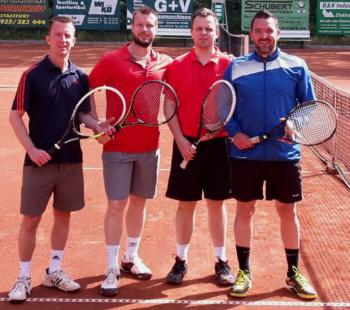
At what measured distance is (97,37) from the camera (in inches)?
1133

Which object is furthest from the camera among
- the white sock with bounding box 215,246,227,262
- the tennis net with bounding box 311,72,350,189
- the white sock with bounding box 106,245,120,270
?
the tennis net with bounding box 311,72,350,189

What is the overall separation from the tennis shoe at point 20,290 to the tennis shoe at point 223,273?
1344mm

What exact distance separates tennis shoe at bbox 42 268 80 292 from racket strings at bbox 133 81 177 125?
1230 millimetres

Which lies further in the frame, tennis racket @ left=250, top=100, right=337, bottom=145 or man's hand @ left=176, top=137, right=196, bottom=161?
man's hand @ left=176, top=137, right=196, bottom=161

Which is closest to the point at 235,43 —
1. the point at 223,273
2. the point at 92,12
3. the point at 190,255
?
the point at 190,255

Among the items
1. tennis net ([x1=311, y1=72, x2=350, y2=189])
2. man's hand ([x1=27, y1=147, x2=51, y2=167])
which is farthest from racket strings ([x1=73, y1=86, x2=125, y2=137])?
tennis net ([x1=311, y1=72, x2=350, y2=189])

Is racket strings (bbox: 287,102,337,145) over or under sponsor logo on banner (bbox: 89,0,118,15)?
under

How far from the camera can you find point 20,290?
13.5ft

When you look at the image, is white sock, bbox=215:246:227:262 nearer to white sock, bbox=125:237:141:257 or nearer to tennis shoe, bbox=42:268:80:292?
white sock, bbox=125:237:141:257

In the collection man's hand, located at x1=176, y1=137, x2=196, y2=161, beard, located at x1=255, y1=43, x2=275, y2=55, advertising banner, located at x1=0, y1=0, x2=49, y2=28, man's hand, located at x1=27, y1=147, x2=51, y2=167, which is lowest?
man's hand, located at x1=176, y1=137, x2=196, y2=161

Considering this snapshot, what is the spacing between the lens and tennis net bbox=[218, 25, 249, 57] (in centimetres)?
1304

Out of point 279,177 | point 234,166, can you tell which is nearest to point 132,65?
point 234,166

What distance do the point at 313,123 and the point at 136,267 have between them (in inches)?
66.3

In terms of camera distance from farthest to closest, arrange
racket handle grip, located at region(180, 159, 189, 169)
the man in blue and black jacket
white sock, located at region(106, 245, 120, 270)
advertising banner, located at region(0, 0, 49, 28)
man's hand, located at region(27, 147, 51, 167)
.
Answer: advertising banner, located at region(0, 0, 49, 28), white sock, located at region(106, 245, 120, 270), racket handle grip, located at region(180, 159, 189, 169), the man in blue and black jacket, man's hand, located at region(27, 147, 51, 167)
